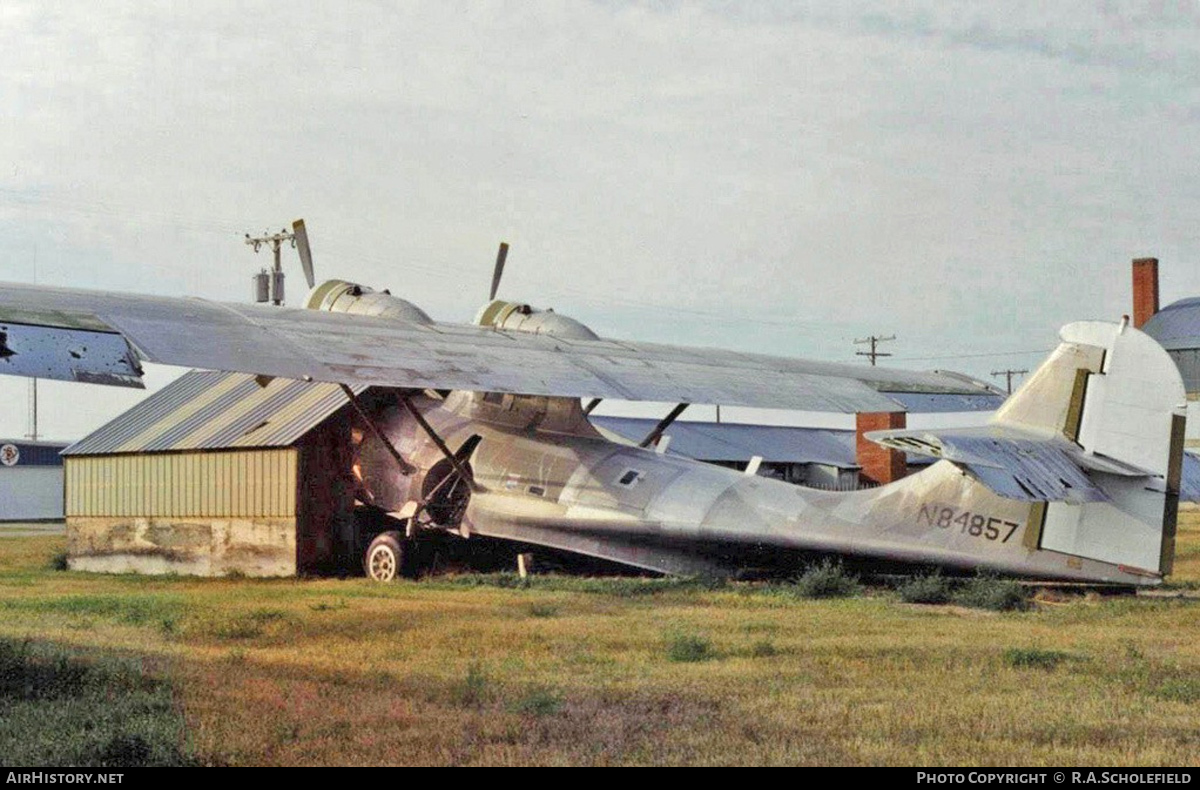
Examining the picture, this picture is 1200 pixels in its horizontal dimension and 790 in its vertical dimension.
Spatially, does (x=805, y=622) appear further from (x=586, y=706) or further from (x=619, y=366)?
(x=619, y=366)

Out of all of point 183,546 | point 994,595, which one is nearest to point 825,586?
point 994,595

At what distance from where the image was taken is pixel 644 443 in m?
22.7

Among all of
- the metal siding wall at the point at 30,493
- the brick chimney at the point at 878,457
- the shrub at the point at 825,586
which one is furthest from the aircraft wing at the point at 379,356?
the metal siding wall at the point at 30,493

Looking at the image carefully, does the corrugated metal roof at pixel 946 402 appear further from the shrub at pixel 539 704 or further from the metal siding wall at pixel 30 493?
the metal siding wall at pixel 30 493

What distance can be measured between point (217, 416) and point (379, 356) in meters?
12.9

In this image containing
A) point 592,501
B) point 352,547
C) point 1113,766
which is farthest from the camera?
point 352,547

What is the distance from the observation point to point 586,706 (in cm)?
1002

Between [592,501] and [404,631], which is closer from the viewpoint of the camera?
[404,631]

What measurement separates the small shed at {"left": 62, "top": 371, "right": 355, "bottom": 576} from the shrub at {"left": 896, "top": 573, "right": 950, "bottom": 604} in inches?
477

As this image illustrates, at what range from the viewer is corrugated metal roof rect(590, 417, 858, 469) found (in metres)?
51.1

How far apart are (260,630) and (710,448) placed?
37650 mm

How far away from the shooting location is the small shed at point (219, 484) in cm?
2569

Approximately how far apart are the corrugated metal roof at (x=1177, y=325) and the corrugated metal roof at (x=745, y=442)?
15.5 m

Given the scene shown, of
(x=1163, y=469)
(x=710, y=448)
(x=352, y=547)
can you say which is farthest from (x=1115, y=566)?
(x=710, y=448)
